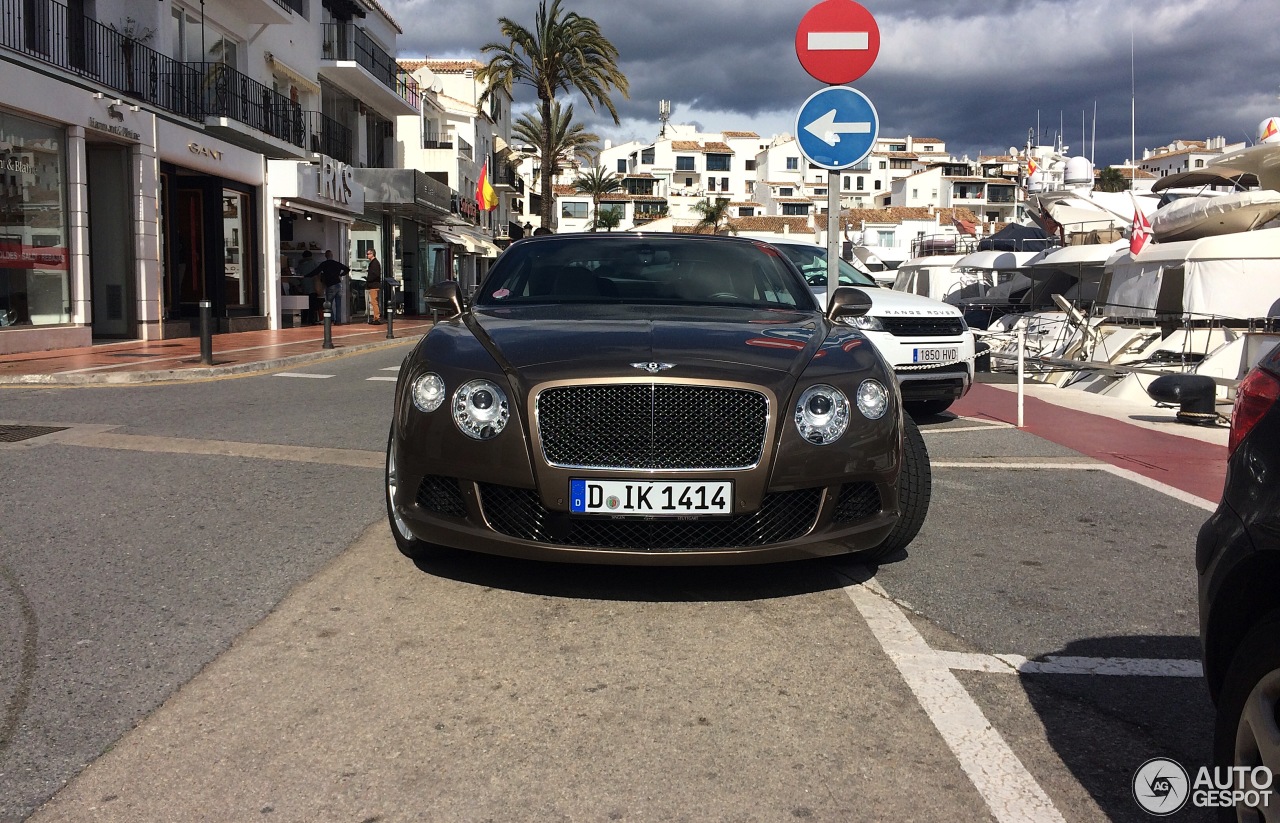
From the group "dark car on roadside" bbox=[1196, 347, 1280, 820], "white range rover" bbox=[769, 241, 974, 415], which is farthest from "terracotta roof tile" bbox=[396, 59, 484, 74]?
"dark car on roadside" bbox=[1196, 347, 1280, 820]

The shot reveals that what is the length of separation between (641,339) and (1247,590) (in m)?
2.43

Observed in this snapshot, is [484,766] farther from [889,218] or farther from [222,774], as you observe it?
[889,218]

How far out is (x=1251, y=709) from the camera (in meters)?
2.06

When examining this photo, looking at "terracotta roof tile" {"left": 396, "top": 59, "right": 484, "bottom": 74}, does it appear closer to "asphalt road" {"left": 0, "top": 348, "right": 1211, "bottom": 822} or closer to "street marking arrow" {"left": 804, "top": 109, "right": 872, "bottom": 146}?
"street marking arrow" {"left": 804, "top": 109, "right": 872, "bottom": 146}

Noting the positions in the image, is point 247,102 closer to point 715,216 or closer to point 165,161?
point 165,161

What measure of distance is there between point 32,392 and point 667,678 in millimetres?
10382

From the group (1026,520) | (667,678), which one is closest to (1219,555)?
(667,678)

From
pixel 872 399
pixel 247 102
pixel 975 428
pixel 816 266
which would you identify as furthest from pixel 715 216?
pixel 872 399

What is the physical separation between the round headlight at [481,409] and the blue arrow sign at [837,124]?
15.3 feet

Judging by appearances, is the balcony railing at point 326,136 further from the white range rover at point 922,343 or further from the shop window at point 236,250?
the white range rover at point 922,343

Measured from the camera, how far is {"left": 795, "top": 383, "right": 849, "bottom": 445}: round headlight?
12.8ft

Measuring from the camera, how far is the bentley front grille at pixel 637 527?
3.85 m

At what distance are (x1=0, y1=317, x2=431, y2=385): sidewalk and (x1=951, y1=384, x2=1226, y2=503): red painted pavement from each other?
9181 mm

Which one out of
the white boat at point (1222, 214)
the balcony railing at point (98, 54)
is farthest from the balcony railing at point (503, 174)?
the white boat at point (1222, 214)
